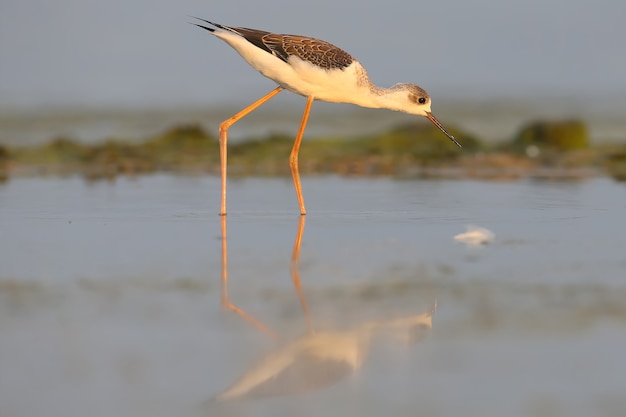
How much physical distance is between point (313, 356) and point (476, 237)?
3.38 metres

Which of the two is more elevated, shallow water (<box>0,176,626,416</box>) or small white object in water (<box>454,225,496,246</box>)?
small white object in water (<box>454,225,496,246</box>)

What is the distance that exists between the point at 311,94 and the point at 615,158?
7.93m

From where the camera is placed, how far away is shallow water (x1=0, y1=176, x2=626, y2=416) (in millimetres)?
3215

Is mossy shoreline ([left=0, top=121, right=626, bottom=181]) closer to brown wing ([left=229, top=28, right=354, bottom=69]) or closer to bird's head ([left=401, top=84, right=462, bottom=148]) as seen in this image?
bird's head ([left=401, top=84, right=462, bottom=148])

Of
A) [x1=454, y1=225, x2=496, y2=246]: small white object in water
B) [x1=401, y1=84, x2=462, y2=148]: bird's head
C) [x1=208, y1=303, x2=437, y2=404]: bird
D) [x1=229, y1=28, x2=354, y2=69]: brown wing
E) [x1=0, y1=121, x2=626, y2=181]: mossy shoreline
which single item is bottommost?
[x1=208, y1=303, x2=437, y2=404]: bird

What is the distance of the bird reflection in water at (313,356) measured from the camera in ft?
10.7

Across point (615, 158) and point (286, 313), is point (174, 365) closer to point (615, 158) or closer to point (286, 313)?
point (286, 313)

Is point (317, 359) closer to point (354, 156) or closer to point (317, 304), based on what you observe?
point (317, 304)

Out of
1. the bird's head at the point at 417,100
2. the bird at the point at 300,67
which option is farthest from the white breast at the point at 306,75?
the bird's head at the point at 417,100

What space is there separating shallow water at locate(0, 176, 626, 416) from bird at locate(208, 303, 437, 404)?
6 cm

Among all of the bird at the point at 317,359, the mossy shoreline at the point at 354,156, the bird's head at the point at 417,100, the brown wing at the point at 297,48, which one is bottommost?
the bird at the point at 317,359

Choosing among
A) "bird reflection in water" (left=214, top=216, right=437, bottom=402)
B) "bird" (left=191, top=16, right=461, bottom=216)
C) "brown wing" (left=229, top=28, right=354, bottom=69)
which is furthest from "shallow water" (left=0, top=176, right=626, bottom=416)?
"brown wing" (left=229, top=28, right=354, bottom=69)

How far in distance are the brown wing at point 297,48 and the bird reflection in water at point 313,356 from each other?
4.37 meters

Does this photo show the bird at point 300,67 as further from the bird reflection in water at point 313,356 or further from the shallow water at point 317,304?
the bird reflection in water at point 313,356
